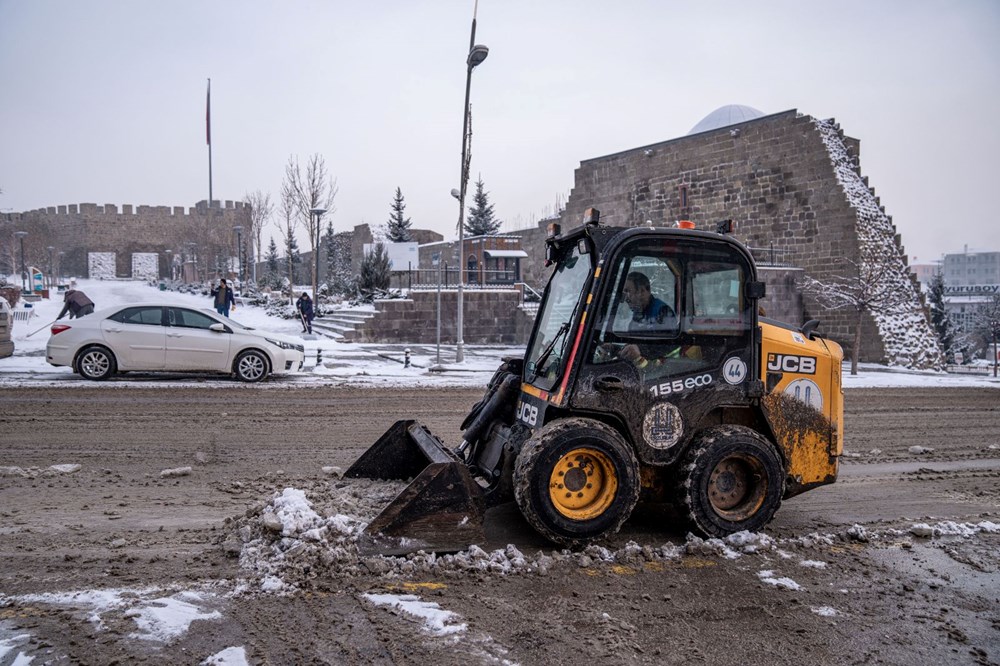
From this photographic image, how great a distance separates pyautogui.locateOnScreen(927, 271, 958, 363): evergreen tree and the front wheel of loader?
33.6 meters

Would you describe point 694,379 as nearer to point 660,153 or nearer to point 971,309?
point 660,153

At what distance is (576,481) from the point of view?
4.84m

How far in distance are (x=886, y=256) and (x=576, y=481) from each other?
2664 centimetres

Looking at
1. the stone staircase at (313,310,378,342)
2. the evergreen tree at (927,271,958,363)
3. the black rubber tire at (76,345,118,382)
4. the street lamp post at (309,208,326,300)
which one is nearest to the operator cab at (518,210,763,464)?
the black rubber tire at (76,345,118,382)

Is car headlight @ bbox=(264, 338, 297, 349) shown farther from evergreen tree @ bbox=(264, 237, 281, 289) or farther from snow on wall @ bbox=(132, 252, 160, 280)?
snow on wall @ bbox=(132, 252, 160, 280)

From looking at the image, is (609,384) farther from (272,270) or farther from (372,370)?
(272,270)

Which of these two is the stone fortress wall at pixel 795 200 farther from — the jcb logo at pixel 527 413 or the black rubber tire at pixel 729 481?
the jcb logo at pixel 527 413

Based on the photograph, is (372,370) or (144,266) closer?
(372,370)

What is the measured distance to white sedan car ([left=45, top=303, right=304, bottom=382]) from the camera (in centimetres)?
1377

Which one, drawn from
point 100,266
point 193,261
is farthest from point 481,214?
point 100,266

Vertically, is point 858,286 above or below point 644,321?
above

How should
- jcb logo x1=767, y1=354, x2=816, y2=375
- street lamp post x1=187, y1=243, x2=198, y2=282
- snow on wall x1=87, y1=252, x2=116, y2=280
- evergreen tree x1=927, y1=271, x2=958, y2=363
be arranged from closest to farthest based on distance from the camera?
jcb logo x1=767, y1=354, x2=816, y2=375 < evergreen tree x1=927, y1=271, x2=958, y2=363 < street lamp post x1=187, y1=243, x2=198, y2=282 < snow on wall x1=87, y1=252, x2=116, y2=280

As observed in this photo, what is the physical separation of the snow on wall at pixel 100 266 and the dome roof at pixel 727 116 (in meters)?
59.0

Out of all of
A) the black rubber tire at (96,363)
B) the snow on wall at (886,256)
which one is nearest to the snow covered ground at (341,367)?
the black rubber tire at (96,363)
